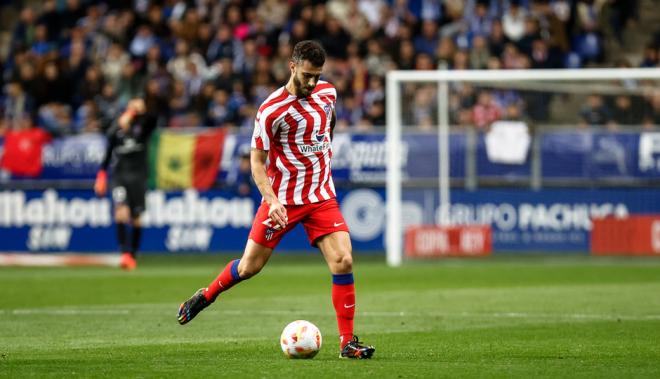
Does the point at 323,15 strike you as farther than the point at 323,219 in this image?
Yes

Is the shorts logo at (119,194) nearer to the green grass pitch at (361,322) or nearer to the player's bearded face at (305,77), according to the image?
the green grass pitch at (361,322)

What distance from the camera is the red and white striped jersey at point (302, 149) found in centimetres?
927

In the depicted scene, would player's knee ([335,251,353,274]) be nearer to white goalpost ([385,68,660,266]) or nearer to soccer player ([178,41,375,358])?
soccer player ([178,41,375,358])

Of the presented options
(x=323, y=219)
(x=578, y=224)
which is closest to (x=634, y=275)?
(x=578, y=224)

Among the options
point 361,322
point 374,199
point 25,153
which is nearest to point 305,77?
point 361,322

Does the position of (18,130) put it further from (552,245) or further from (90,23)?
(552,245)

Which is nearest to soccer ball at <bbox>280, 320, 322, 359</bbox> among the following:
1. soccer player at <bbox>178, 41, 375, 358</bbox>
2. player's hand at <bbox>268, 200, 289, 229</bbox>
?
soccer player at <bbox>178, 41, 375, 358</bbox>

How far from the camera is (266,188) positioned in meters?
9.13

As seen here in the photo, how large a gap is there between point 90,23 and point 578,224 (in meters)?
12.2

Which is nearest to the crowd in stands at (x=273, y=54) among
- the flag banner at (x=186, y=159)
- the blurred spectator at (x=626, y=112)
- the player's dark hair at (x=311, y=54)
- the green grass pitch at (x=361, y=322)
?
the flag banner at (x=186, y=159)

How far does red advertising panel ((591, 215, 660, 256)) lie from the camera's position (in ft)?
69.2

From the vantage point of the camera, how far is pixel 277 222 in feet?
29.8

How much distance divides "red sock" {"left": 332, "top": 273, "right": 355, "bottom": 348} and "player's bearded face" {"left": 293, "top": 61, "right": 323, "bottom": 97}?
133 cm

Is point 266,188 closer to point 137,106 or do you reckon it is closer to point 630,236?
point 137,106
